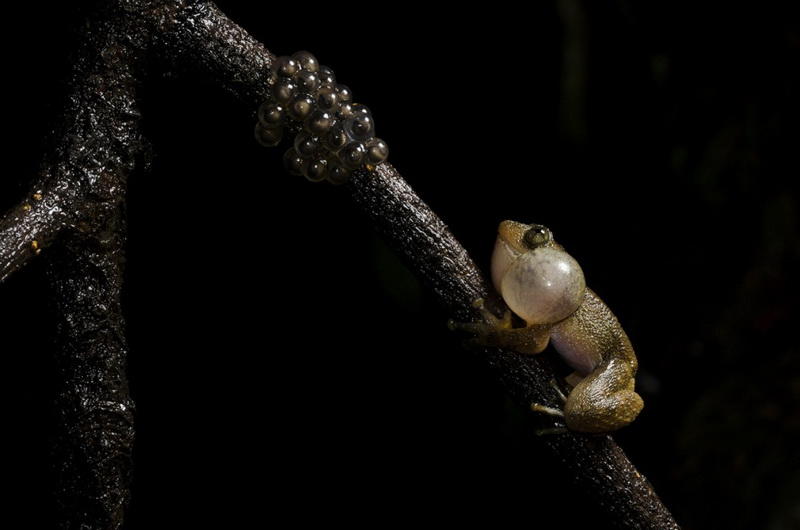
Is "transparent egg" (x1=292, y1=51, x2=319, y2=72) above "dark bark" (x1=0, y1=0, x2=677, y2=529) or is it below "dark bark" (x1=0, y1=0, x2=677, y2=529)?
above

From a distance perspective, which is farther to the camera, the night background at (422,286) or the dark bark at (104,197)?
the night background at (422,286)

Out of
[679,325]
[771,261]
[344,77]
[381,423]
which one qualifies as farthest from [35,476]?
[771,261]

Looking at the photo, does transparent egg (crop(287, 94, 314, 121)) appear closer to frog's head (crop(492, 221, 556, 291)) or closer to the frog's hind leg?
frog's head (crop(492, 221, 556, 291))

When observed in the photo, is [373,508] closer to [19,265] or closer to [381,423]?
[381,423]

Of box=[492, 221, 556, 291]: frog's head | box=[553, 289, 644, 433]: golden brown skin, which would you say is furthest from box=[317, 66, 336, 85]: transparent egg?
box=[553, 289, 644, 433]: golden brown skin

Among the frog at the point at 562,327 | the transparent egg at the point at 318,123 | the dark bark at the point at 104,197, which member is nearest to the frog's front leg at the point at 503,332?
the frog at the point at 562,327

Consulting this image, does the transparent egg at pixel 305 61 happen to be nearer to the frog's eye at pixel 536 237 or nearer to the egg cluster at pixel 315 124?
the egg cluster at pixel 315 124
